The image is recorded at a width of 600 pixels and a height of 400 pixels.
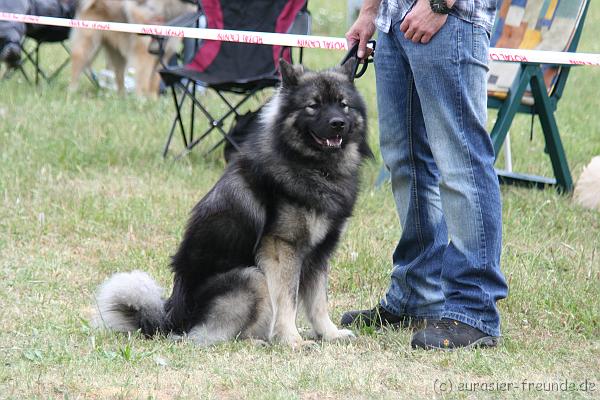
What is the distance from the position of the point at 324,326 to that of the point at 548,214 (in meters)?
2.43

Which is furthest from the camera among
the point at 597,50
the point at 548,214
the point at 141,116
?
the point at 597,50

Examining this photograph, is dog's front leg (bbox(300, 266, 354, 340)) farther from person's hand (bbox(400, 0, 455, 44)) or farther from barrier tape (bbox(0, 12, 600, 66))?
barrier tape (bbox(0, 12, 600, 66))

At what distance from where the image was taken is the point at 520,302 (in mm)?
4020

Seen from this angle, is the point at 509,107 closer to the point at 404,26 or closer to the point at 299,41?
the point at 299,41

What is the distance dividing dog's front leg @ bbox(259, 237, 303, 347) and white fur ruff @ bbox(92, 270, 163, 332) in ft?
1.49

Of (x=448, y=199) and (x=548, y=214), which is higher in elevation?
(x=448, y=199)

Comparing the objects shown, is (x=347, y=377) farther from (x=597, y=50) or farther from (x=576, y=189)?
(x=597, y=50)

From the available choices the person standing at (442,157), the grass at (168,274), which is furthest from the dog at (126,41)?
the person standing at (442,157)

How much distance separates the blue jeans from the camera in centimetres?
320

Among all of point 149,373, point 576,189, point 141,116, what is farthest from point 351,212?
point 141,116

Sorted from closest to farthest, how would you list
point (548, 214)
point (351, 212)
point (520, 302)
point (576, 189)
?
point (351, 212) < point (520, 302) < point (548, 214) < point (576, 189)

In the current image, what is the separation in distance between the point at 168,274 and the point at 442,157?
1753mm

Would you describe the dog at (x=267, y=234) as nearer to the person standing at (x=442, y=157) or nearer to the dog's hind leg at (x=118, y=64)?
the person standing at (x=442, y=157)

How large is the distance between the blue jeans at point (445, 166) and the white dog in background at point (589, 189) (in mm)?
2412
